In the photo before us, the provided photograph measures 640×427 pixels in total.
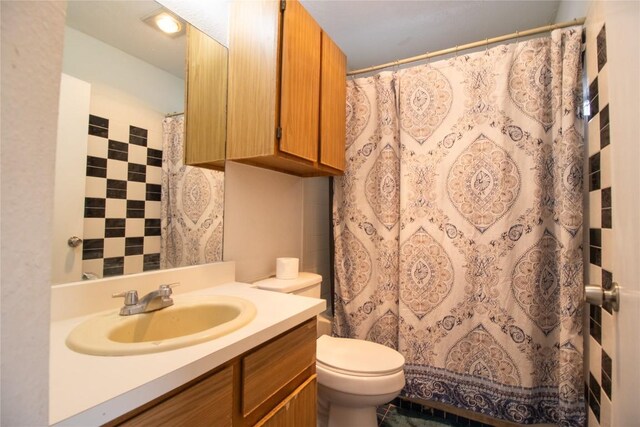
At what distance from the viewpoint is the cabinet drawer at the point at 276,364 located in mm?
665

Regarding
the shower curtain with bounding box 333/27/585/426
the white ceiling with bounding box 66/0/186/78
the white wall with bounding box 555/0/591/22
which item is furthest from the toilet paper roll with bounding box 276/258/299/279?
the white wall with bounding box 555/0/591/22

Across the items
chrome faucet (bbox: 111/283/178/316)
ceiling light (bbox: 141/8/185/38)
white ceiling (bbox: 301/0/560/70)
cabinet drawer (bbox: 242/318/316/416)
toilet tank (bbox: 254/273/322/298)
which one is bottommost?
cabinet drawer (bbox: 242/318/316/416)

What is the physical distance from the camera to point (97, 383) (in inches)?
17.9

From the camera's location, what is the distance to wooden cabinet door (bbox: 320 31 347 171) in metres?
1.43

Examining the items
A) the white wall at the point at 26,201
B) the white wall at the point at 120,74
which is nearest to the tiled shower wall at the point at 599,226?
the white wall at the point at 26,201

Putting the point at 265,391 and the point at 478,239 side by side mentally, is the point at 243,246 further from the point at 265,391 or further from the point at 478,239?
the point at 478,239

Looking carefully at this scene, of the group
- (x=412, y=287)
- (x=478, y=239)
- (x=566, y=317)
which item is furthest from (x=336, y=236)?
(x=566, y=317)

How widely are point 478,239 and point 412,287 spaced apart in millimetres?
413

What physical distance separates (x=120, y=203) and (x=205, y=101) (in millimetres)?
554

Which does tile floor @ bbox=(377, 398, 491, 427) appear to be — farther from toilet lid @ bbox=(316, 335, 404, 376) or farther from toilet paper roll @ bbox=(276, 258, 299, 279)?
toilet paper roll @ bbox=(276, 258, 299, 279)

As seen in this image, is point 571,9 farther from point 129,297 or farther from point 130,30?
point 129,297

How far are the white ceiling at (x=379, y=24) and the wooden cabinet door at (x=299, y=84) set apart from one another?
36 centimetres

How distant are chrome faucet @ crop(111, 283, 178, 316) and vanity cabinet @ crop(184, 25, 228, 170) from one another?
53 centimetres

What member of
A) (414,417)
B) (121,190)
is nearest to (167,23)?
(121,190)
